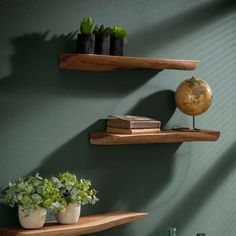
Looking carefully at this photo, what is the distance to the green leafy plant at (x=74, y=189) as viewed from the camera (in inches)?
119

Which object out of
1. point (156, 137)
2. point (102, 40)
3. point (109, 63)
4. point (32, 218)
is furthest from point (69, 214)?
point (102, 40)

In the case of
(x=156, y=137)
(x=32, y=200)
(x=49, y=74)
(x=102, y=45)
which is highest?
(x=102, y=45)

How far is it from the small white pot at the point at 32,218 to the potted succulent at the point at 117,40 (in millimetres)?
891

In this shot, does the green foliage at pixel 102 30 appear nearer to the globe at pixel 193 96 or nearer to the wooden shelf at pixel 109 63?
the wooden shelf at pixel 109 63

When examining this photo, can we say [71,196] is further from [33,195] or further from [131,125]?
[131,125]

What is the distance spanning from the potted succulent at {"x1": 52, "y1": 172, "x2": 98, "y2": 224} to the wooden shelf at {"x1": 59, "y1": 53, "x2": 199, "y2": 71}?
544 millimetres

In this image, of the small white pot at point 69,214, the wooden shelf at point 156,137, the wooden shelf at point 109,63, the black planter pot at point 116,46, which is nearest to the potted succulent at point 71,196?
the small white pot at point 69,214

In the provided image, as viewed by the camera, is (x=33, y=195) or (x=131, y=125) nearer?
(x=33, y=195)

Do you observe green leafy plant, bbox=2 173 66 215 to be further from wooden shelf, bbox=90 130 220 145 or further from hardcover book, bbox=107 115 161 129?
hardcover book, bbox=107 115 161 129

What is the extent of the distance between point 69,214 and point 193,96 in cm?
103

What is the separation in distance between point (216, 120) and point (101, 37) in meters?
1.09

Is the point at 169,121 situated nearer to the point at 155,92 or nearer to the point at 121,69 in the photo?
the point at 155,92

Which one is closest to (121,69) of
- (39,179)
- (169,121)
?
(169,121)

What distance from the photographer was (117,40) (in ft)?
10.6
